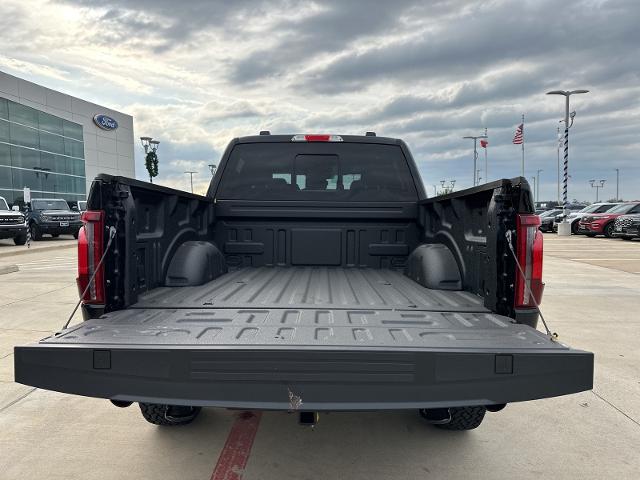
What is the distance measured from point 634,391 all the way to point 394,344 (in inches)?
123

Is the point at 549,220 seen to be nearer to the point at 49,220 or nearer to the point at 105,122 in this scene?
the point at 49,220

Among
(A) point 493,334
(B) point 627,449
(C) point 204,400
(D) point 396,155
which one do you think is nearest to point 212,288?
(C) point 204,400

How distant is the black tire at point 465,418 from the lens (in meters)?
3.07

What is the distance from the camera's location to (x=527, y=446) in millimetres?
3064

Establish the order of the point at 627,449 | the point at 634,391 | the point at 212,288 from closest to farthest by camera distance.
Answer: the point at 627,449
the point at 212,288
the point at 634,391

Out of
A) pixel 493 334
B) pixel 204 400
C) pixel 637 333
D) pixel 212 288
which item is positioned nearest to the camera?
pixel 204 400

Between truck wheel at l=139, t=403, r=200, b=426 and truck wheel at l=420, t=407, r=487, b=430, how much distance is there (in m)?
1.66

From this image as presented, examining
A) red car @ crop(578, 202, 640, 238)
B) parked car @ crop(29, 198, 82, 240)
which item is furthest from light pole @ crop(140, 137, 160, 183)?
red car @ crop(578, 202, 640, 238)

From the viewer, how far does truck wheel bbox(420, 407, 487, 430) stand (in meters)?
3.07

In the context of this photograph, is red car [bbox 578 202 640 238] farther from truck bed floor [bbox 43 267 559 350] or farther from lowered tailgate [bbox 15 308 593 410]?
lowered tailgate [bbox 15 308 593 410]

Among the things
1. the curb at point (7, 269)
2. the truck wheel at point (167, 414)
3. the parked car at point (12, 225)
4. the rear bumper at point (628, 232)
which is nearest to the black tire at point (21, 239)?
the parked car at point (12, 225)

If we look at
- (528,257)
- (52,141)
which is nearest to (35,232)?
(528,257)

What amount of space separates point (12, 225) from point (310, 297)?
18.4 meters

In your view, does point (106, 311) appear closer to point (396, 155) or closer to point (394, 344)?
point (394, 344)
